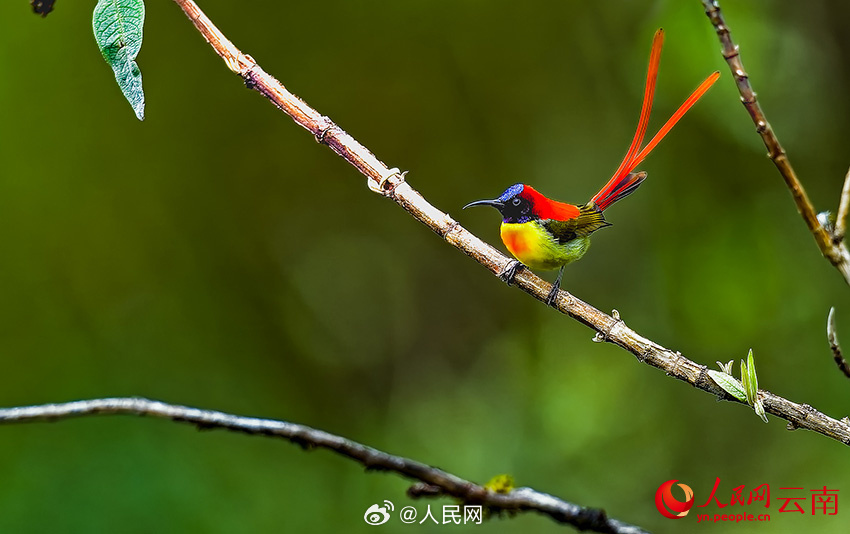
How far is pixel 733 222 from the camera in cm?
119

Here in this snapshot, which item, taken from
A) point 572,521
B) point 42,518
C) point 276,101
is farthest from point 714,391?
point 42,518

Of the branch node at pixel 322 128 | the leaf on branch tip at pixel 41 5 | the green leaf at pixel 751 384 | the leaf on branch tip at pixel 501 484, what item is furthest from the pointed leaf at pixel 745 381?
the leaf on branch tip at pixel 41 5

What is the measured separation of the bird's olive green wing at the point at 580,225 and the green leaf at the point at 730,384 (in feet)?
0.60

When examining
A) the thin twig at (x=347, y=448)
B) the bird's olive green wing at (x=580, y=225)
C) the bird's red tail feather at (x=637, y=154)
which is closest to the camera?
the thin twig at (x=347, y=448)

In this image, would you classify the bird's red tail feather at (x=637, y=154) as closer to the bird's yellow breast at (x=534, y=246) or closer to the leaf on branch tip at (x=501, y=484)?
the bird's yellow breast at (x=534, y=246)

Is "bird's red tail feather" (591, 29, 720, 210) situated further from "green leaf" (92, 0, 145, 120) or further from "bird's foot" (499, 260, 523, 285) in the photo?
"green leaf" (92, 0, 145, 120)

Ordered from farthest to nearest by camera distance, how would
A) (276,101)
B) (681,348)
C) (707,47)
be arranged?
1. (681,348)
2. (707,47)
3. (276,101)

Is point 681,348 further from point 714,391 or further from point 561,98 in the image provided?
point 714,391

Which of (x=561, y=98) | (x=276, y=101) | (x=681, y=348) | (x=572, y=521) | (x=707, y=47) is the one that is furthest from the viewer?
(x=561, y=98)

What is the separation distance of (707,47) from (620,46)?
0.60 feet

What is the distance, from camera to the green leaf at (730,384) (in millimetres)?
327

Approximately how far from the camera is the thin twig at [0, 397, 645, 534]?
0.27 meters

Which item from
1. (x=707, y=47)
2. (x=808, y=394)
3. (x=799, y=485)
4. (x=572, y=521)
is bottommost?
(x=572, y=521)

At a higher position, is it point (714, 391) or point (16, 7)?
point (16, 7)
